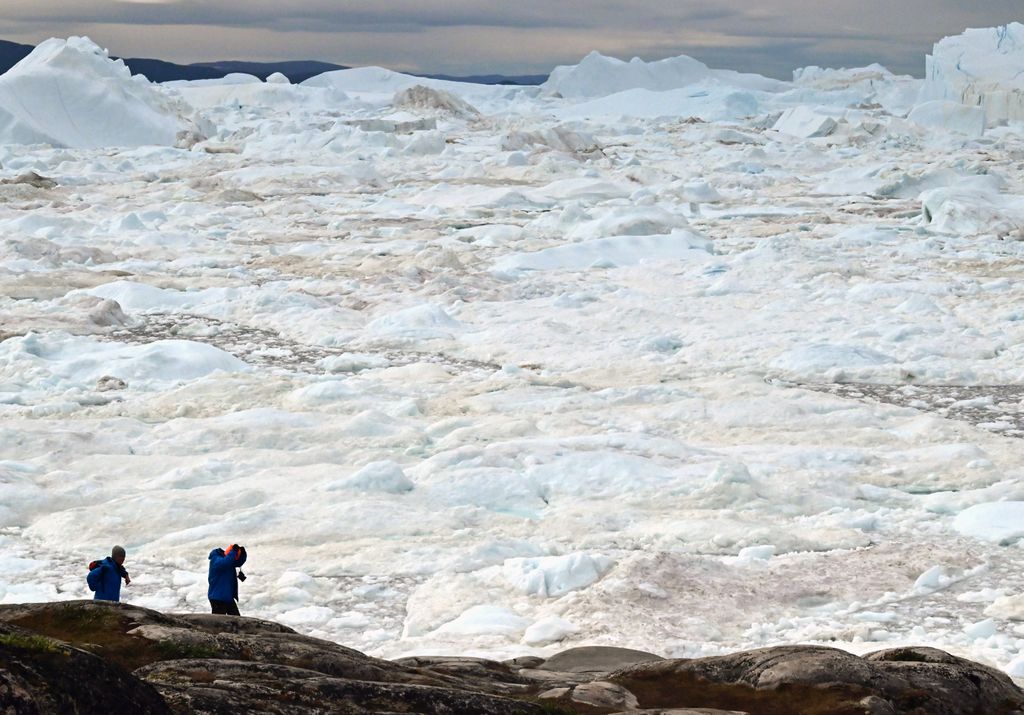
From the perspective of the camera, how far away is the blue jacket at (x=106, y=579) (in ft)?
22.6

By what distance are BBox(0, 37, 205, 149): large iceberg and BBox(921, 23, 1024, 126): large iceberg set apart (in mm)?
37985

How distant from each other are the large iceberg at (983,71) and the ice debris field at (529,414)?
93.7ft

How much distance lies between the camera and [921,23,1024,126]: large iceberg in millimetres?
57625

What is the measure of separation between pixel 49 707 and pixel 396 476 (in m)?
6.77

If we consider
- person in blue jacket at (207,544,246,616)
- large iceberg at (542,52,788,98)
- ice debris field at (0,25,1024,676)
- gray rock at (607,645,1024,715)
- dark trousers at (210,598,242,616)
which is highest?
large iceberg at (542,52,788,98)

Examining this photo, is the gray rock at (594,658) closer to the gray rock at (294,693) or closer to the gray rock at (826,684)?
the gray rock at (826,684)

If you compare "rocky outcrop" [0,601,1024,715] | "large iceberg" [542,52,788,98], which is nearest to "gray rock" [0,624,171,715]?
"rocky outcrop" [0,601,1024,715]

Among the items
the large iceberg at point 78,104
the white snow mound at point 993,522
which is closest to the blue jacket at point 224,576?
the white snow mound at point 993,522

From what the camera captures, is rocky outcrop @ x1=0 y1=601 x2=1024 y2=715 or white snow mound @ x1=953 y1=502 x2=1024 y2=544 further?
white snow mound @ x1=953 y1=502 x2=1024 y2=544

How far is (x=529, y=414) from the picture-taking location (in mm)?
12781

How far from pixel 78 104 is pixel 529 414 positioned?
39.9 meters

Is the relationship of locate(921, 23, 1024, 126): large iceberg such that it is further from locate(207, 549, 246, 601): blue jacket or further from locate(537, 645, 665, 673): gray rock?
locate(207, 549, 246, 601): blue jacket

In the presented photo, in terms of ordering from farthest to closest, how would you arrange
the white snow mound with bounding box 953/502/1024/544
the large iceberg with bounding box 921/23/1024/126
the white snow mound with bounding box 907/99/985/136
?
the large iceberg with bounding box 921/23/1024/126 < the white snow mound with bounding box 907/99/985/136 < the white snow mound with bounding box 953/502/1024/544

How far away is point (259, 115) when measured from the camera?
208ft
